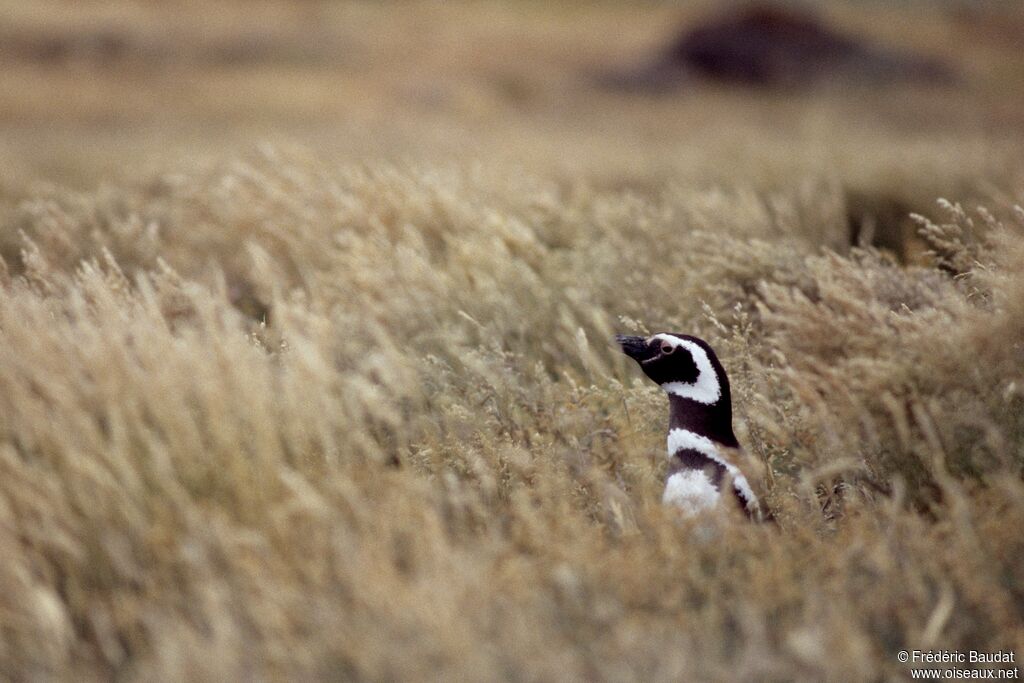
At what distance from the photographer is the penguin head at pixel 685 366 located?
11.0ft

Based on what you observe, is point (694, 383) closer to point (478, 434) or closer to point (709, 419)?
point (709, 419)

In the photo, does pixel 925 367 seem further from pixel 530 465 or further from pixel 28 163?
pixel 28 163

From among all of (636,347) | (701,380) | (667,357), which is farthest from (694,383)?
→ (636,347)

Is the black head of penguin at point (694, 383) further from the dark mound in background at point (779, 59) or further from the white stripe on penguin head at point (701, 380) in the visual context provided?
the dark mound in background at point (779, 59)

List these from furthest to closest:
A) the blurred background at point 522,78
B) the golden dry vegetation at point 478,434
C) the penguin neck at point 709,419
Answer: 1. the blurred background at point 522,78
2. the penguin neck at point 709,419
3. the golden dry vegetation at point 478,434

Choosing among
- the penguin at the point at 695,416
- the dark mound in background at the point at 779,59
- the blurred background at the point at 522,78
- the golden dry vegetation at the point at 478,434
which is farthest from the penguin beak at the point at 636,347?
the dark mound in background at the point at 779,59

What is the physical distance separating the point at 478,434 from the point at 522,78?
72.9 ft

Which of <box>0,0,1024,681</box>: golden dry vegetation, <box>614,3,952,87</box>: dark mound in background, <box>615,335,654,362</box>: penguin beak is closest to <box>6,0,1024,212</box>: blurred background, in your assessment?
<box>614,3,952,87</box>: dark mound in background

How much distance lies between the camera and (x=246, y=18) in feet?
89.6

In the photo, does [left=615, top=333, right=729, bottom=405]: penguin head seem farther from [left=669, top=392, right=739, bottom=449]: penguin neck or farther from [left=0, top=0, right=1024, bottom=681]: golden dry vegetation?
[left=0, top=0, right=1024, bottom=681]: golden dry vegetation

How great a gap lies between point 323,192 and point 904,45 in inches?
1024

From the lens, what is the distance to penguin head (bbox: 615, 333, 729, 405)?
335 centimetres

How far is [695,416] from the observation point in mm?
3367

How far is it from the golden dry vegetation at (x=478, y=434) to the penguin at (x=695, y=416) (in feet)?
0.50
